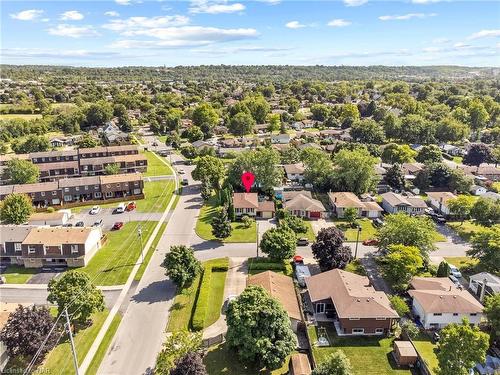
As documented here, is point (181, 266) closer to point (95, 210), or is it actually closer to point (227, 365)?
point (227, 365)

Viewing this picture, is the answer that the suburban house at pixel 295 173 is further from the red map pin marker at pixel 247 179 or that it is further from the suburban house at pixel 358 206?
the suburban house at pixel 358 206

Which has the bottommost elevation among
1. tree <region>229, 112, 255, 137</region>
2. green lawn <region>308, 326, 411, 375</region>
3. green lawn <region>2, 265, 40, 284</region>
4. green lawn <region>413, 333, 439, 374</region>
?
green lawn <region>413, 333, 439, 374</region>

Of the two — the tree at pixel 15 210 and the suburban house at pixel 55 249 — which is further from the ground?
the tree at pixel 15 210

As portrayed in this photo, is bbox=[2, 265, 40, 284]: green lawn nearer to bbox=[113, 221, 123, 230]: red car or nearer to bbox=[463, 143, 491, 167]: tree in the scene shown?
bbox=[113, 221, 123, 230]: red car

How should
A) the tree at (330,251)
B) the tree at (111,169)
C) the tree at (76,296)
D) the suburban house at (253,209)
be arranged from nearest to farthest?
the tree at (76,296), the tree at (330,251), the suburban house at (253,209), the tree at (111,169)

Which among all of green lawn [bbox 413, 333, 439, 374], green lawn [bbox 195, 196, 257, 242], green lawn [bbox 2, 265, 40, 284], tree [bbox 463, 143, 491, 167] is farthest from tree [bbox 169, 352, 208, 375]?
tree [bbox 463, 143, 491, 167]

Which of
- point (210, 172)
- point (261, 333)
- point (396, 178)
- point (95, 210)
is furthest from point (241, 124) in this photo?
point (261, 333)

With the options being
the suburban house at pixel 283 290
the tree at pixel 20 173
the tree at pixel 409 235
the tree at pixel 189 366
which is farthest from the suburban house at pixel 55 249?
the tree at pixel 409 235
